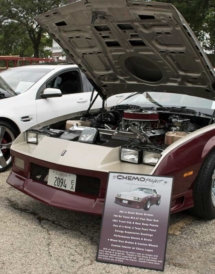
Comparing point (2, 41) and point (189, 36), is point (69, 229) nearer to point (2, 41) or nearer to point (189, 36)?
point (189, 36)

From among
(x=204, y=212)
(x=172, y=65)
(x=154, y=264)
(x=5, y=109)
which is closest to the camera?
(x=154, y=264)

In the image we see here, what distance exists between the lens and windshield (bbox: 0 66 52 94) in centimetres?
602

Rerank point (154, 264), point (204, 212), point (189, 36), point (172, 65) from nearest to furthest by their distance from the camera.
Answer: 1. point (154, 264)
2. point (189, 36)
3. point (204, 212)
4. point (172, 65)

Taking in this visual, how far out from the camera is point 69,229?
362cm

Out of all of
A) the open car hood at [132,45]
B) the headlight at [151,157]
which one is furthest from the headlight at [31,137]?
the headlight at [151,157]

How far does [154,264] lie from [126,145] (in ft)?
3.70

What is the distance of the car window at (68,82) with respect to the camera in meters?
6.37

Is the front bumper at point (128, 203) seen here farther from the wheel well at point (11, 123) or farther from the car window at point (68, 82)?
the car window at point (68, 82)

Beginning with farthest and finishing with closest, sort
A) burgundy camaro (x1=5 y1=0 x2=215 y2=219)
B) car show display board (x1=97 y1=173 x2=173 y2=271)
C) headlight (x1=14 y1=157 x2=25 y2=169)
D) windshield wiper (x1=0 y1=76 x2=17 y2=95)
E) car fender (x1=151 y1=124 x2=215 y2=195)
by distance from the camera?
windshield wiper (x1=0 y1=76 x2=17 y2=95)
headlight (x1=14 y1=157 x2=25 y2=169)
burgundy camaro (x1=5 y1=0 x2=215 y2=219)
car fender (x1=151 y1=124 x2=215 y2=195)
car show display board (x1=97 y1=173 x2=173 y2=271)

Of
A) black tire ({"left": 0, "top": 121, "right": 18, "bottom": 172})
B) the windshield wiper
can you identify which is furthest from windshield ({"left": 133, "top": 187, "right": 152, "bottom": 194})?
the windshield wiper

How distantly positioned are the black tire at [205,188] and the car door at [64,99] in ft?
10.4

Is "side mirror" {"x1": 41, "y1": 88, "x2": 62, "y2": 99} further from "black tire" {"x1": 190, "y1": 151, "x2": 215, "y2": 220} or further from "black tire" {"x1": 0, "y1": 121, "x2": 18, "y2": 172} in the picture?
"black tire" {"x1": 190, "y1": 151, "x2": 215, "y2": 220}

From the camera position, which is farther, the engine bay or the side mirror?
the side mirror

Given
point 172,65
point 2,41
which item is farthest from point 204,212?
point 2,41
